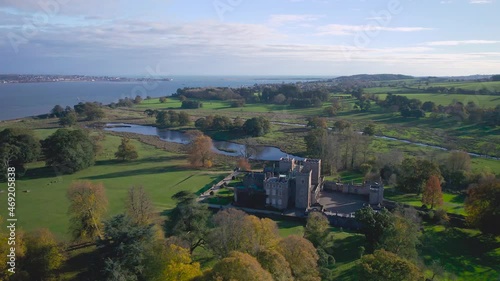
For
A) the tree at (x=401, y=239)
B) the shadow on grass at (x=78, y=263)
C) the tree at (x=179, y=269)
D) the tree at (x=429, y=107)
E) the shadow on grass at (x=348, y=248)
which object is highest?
the tree at (x=429, y=107)

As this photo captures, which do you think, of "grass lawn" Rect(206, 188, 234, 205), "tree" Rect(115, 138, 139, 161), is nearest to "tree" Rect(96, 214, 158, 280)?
"grass lawn" Rect(206, 188, 234, 205)

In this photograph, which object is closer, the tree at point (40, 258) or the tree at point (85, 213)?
the tree at point (40, 258)

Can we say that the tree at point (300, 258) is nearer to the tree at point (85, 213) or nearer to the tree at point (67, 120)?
the tree at point (85, 213)

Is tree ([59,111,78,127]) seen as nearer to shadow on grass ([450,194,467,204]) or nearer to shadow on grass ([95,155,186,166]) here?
shadow on grass ([95,155,186,166])

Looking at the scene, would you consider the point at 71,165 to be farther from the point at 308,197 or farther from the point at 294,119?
the point at 294,119

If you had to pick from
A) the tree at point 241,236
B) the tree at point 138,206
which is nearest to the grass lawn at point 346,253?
the tree at point 241,236

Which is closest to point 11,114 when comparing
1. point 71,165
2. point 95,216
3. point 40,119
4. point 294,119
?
point 40,119
